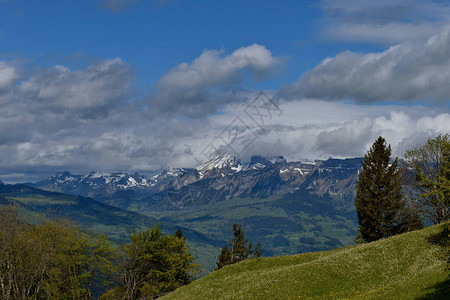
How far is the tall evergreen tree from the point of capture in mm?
68688

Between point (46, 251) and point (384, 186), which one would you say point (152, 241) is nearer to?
point (46, 251)

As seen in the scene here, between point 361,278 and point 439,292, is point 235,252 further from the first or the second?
point 439,292

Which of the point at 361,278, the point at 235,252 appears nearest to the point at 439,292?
the point at 361,278

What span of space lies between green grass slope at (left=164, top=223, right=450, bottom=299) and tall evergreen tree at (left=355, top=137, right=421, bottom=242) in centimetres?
2280

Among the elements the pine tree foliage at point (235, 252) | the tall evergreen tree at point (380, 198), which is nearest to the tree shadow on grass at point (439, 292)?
the tall evergreen tree at point (380, 198)

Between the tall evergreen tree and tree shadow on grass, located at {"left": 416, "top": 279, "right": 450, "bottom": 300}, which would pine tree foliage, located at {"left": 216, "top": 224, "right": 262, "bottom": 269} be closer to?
the tall evergreen tree

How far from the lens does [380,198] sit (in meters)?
69.0

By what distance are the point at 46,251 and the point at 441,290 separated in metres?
64.0

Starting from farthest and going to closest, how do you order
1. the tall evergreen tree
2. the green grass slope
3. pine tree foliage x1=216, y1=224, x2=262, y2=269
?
pine tree foliage x1=216, y1=224, x2=262, y2=269
the tall evergreen tree
the green grass slope

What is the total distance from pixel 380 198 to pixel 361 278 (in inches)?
1376

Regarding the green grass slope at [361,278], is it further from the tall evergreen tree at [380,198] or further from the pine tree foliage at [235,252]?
the pine tree foliage at [235,252]

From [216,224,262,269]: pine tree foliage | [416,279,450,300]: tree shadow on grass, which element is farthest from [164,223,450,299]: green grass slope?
[216,224,262,269]: pine tree foliage

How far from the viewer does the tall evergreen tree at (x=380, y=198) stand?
225 feet

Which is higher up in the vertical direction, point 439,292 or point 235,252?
point 439,292
